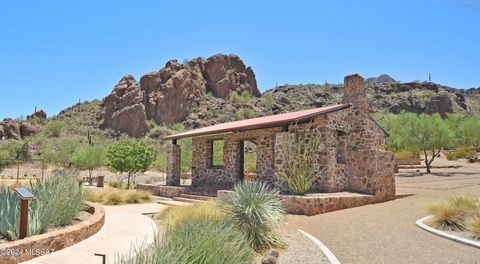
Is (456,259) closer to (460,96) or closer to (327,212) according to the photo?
(327,212)

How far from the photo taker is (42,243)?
18.4ft

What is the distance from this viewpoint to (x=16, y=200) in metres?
6.99

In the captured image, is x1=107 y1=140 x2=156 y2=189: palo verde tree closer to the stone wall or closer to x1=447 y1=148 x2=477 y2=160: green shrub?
the stone wall

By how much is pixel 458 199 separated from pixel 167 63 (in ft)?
190

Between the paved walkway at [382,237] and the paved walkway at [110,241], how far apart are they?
3730 millimetres

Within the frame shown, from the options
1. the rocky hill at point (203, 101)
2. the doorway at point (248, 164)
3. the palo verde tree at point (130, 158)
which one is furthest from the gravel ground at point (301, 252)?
the rocky hill at point (203, 101)

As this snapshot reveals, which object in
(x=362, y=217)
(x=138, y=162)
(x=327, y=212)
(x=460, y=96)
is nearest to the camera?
(x=362, y=217)

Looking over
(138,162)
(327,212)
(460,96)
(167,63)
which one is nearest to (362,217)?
(327,212)

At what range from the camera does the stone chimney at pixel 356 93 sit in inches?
629

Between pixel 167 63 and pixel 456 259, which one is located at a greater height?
pixel 167 63

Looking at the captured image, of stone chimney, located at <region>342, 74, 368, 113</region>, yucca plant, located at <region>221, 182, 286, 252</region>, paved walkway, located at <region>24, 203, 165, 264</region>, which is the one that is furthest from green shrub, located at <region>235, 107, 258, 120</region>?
yucca plant, located at <region>221, 182, 286, 252</region>

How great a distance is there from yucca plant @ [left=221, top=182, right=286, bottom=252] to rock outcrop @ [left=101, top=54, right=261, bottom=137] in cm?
4846

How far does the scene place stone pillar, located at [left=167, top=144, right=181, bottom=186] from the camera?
19.3 meters

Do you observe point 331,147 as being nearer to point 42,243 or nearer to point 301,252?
point 301,252
